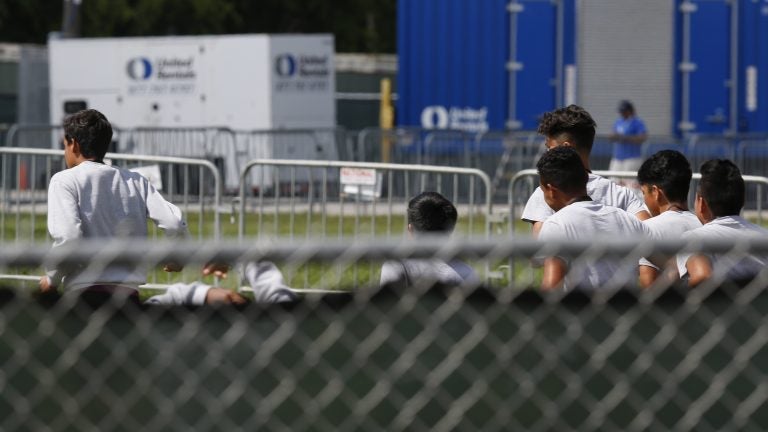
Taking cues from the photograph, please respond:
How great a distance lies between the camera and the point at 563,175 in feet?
20.9

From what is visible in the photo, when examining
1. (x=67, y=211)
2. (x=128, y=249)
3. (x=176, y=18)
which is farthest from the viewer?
(x=176, y=18)

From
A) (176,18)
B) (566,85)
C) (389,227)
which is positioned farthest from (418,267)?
(176,18)

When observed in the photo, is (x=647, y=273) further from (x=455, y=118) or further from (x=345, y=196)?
(x=455, y=118)

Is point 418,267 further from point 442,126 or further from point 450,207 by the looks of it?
point 442,126

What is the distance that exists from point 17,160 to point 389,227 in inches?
120

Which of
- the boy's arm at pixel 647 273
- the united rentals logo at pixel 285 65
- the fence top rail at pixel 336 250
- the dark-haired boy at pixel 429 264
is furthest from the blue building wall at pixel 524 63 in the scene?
the fence top rail at pixel 336 250

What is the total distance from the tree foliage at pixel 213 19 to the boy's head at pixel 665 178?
106ft

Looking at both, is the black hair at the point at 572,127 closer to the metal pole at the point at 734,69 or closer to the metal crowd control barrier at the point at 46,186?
the metal crowd control barrier at the point at 46,186

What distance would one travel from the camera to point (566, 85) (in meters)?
20.2

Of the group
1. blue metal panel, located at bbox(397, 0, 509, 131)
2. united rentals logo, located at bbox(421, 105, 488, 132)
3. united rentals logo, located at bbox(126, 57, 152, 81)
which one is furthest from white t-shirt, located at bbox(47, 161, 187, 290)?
united rentals logo, located at bbox(126, 57, 152, 81)

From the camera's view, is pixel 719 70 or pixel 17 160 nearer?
pixel 17 160

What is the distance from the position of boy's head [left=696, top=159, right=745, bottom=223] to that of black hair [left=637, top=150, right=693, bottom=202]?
0.18 m

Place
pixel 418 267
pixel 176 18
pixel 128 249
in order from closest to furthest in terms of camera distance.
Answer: pixel 128 249, pixel 418 267, pixel 176 18

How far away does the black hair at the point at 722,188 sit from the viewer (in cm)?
641
